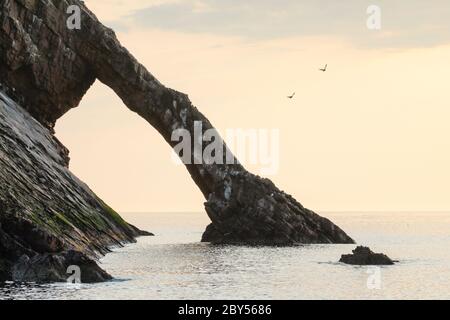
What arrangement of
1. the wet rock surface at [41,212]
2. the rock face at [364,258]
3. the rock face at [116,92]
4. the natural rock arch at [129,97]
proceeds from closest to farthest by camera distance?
the wet rock surface at [41,212] < the rock face at [364,258] < the rock face at [116,92] < the natural rock arch at [129,97]

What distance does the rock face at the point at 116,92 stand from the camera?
120 meters

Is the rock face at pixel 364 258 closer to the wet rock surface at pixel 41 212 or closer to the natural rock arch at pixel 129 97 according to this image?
the wet rock surface at pixel 41 212

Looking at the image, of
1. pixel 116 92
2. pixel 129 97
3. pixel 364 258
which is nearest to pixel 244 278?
pixel 364 258

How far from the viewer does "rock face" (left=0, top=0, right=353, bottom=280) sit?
12025cm

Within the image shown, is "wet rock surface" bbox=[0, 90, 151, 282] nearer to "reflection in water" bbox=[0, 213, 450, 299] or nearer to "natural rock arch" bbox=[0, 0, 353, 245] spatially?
"reflection in water" bbox=[0, 213, 450, 299]

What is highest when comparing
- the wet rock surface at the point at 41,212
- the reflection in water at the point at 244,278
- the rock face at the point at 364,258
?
the wet rock surface at the point at 41,212

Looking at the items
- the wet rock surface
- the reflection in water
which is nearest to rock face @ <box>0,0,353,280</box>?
the wet rock surface

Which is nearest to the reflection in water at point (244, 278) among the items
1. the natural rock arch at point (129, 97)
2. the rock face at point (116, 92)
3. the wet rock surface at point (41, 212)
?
the wet rock surface at point (41, 212)

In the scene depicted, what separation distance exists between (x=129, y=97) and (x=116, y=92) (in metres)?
2.27

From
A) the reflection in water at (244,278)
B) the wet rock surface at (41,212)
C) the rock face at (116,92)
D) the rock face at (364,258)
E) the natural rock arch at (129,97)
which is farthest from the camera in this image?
the natural rock arch at (129,97)

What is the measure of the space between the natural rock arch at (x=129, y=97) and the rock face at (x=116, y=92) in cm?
15

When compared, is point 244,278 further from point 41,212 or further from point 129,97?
point 129,97
